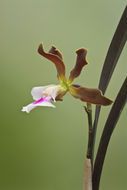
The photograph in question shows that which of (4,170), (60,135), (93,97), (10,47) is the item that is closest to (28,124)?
(60,135)

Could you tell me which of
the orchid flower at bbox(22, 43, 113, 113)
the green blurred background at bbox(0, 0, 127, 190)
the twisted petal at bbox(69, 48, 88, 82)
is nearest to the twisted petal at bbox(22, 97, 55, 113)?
the orchid flower at bbox(22, 43, 113, 113)

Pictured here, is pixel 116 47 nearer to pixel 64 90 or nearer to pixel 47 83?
pixel 64 90

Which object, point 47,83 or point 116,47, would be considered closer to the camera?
point 116,47

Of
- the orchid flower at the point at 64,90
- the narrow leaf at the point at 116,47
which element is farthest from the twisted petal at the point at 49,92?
the narrow leaf at the point at 116,47

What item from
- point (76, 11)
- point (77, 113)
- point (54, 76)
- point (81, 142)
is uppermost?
point (76, 11)

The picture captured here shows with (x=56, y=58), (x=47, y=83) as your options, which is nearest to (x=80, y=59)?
(x=56, y=58)

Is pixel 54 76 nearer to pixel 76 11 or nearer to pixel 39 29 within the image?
pixel 39 29
